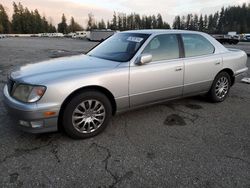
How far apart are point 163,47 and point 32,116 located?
2.40m

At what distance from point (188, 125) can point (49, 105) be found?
223 cm

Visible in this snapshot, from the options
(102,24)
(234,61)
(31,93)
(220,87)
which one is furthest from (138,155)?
(102,24)

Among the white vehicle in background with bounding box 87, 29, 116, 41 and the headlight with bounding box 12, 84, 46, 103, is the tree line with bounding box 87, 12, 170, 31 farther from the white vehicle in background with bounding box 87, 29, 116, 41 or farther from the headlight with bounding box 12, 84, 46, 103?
the headlight with bounding box 12, 84, 46, 103

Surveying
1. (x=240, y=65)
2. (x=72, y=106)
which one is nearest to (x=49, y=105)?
(x=72, y=106)

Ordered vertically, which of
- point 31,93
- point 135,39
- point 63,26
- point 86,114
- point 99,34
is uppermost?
point 63,26

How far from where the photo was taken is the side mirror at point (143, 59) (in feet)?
11.3

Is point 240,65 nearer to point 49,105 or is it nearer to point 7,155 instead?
point 49,105

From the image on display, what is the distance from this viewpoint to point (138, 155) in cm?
285

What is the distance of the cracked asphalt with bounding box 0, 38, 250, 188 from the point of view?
2.41m

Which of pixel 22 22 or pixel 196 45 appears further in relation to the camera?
pixel 22 22

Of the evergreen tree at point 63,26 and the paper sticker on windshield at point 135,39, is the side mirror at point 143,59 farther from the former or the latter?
the evergreen tree at point 63,26

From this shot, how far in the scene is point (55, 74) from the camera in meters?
3.04

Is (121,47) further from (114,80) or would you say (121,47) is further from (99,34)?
(99,34)

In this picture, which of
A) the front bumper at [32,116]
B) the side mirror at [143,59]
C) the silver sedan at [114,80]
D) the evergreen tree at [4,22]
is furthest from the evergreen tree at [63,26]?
the front bumper at [32,116]
